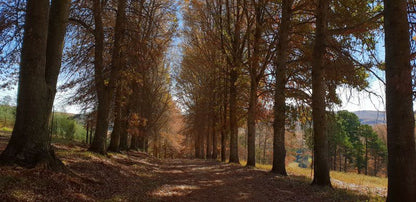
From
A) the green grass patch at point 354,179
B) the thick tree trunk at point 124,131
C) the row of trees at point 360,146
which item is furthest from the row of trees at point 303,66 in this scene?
the row of trees at point 360,146

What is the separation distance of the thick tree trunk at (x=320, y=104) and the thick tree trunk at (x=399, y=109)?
3391mm

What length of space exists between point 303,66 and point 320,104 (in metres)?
3.67

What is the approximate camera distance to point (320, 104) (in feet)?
28.9

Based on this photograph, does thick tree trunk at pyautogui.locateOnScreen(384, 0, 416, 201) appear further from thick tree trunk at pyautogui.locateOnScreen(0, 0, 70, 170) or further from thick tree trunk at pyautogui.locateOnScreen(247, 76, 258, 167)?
thick tree trunk at pyautogui.locateOnScreen(247, 76, 258, 167)

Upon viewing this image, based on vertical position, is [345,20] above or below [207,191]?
above

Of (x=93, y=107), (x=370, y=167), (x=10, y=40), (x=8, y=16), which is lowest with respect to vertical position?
(x=370, y=167)

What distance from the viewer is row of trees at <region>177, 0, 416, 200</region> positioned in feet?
16.2

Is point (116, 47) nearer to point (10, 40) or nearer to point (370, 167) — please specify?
point (10, 40)

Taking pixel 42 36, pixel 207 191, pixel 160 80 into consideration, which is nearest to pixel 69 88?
pixel 42 36

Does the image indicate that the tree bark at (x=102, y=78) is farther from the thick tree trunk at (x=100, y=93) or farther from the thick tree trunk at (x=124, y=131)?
the thick tree trunk at (x=124, y=131)

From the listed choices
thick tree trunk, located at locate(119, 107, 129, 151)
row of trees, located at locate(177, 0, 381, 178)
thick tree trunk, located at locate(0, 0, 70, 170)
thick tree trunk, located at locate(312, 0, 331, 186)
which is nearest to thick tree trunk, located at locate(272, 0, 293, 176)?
row of trees, located at locate(177, 0, 381, 178)

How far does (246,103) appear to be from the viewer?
2012cm

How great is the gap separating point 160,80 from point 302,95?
17715 millimetres

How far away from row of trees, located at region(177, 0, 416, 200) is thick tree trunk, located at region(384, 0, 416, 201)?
15 mm
